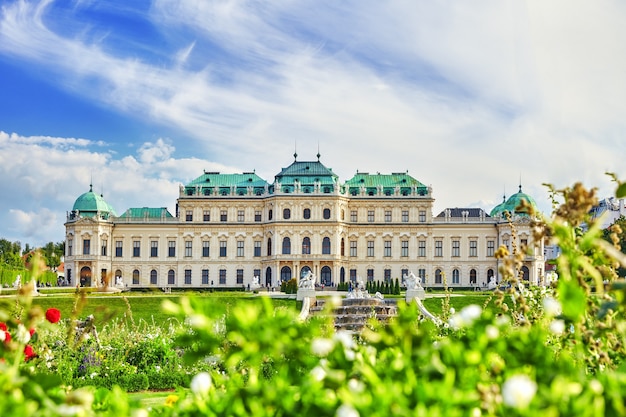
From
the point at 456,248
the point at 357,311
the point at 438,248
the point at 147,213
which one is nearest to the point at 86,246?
the point at 147,213

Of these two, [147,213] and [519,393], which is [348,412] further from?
[147,213]

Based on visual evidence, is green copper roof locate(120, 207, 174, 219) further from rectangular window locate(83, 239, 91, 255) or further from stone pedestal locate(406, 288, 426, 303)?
stone pedestal locate(406, 288, 426, 303)

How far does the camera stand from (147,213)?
61.3m

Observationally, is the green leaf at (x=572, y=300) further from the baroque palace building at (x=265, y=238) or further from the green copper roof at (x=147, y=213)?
the green copper roof at (x=147, y=213)

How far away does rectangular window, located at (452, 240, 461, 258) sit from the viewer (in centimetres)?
6047

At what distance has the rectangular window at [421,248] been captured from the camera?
60.4 meters

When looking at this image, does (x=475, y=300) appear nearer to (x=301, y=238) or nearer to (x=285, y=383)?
(x=301, y=238)

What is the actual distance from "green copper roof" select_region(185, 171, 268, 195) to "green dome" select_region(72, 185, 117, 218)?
6.79 m

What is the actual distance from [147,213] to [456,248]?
25.7m

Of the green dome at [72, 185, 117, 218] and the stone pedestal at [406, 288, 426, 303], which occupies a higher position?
the green dome at [72, 185, 117, 218]

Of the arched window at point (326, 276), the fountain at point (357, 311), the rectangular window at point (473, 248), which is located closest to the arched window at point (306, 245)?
the arched window at point (326, 276)

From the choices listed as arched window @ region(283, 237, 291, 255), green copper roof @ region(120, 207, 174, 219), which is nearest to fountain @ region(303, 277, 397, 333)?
arched window @ region(283, 237, 291, 255)

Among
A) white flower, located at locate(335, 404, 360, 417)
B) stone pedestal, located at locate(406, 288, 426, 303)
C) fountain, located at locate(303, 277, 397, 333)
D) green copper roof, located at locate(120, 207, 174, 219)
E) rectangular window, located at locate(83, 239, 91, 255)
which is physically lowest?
fountain, located at locate(303, 277, 397, 333)

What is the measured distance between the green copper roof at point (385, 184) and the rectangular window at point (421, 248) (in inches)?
160
